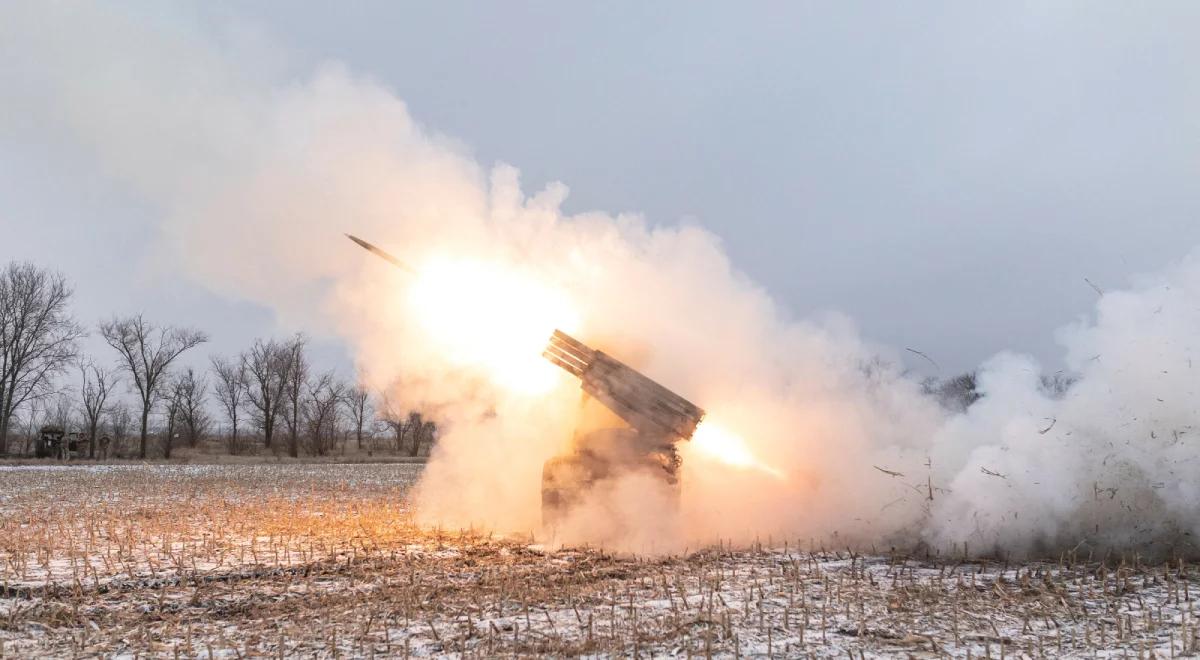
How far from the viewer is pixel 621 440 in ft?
46.8

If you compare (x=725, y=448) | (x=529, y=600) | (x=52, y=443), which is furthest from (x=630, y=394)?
(x=52, y=443)

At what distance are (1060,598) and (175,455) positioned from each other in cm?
6407

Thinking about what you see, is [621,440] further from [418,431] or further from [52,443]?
[418,431]

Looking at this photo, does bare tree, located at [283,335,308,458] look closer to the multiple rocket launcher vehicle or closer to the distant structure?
the distant structure

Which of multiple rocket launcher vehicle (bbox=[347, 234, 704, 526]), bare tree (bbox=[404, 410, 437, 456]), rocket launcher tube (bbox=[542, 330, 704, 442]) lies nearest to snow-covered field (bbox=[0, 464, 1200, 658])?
multiple rocket launcher vehicle (bbox=[347, 234, 704, 526])

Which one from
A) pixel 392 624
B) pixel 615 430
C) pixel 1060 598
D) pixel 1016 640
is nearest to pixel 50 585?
pixel 392 624

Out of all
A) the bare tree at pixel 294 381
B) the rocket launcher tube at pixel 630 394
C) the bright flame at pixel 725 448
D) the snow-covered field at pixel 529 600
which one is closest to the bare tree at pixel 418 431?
the bare tree at pixel 294 381

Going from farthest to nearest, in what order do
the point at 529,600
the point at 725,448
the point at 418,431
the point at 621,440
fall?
the point at 418,431, the point at 725,448, the point at 621,440, the point at 529,600

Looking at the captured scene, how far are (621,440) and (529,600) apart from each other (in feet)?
19.0

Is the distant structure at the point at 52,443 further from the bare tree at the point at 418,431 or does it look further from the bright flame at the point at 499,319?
the bright flame at the point at 499,319

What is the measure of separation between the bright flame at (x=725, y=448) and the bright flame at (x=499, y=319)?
353cm

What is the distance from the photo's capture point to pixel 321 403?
237 ft

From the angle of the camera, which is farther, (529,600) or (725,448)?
(725,448)

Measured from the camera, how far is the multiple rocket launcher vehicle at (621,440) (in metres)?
14.1
